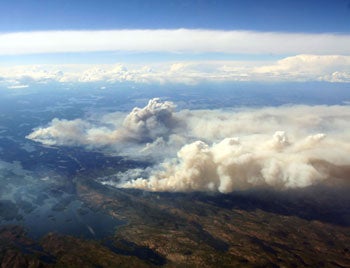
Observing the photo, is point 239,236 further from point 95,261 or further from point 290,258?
point 95,261

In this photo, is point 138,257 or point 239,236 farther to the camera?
point 239,236

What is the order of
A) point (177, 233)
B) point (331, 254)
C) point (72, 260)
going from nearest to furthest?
point (72, 260) < point (331, 254) < point (177, 233)

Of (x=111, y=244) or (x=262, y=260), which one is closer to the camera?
(x=262, y=260)

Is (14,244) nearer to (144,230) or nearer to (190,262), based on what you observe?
(144,230)

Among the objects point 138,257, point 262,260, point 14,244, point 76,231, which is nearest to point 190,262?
point 138,257

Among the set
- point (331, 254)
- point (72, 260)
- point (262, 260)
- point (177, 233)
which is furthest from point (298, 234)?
point (72, 260)

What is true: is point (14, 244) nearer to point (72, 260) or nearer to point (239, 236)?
point (72, 260)

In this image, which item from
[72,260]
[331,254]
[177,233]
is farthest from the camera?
[177,233]
